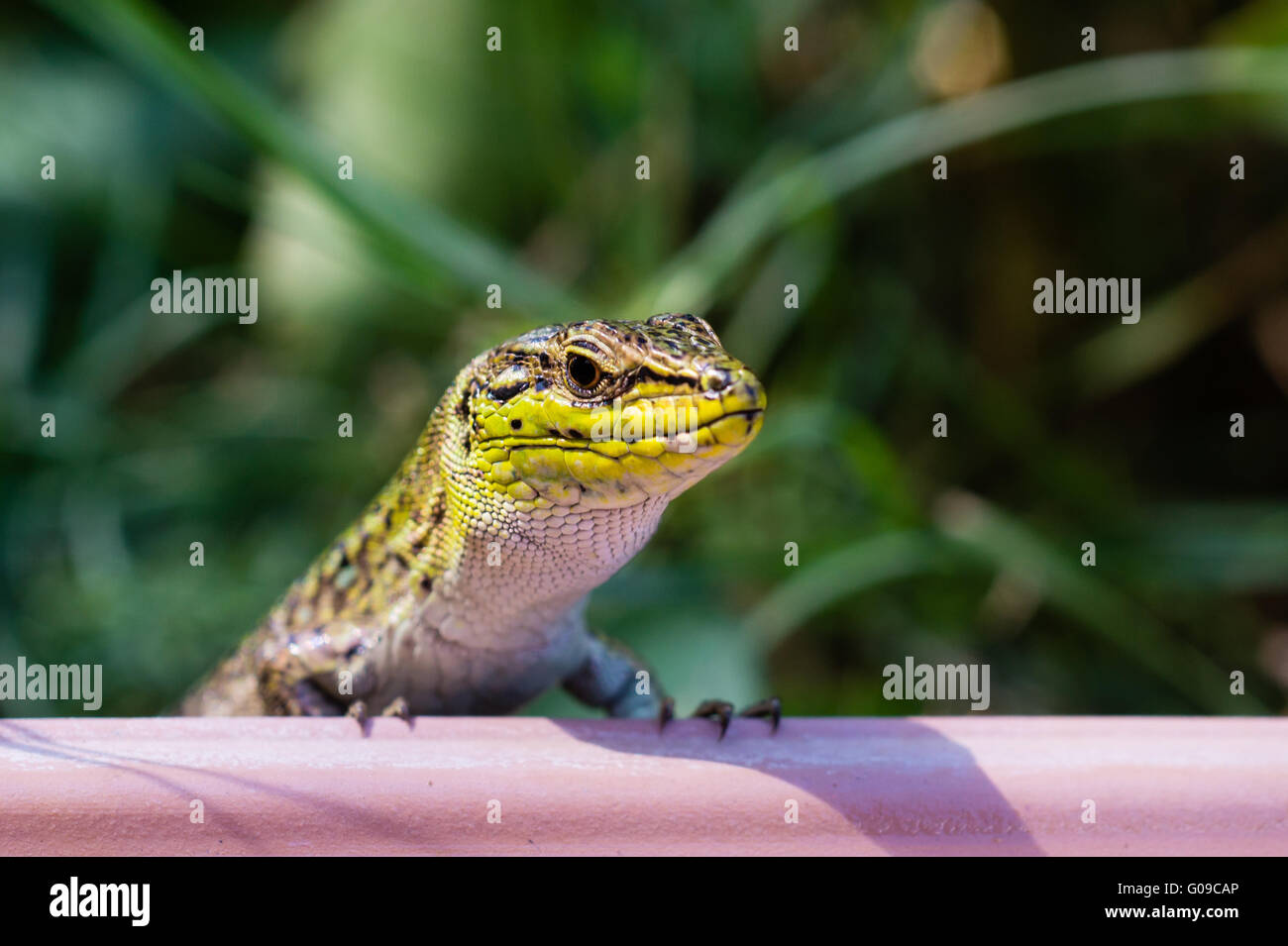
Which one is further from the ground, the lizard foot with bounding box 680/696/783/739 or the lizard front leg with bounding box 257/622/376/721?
the lizard front leg with bounding box 257/622/376/721

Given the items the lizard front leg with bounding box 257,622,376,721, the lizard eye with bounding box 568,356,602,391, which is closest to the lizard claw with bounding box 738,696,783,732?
the lizard eye with bounding box 568,356,602,391

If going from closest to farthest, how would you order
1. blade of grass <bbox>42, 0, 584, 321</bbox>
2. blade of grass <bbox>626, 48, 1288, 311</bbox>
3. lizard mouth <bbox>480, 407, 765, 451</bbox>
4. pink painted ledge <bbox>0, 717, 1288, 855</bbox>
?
pink painted ledge <bbox>0, 717, 1288, 855</bbox> → lizard mouth <bbox>480, 407, 765, 451</bbox> → blade of grass <bbox>42, 0, 584, 321</bbox> → blade of grass <bbox>626, 48, 1288, 311</bbox>

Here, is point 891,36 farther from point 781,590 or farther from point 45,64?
point 45,64

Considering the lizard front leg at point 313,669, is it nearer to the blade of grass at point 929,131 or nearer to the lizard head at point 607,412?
the lizard head at point 607,412

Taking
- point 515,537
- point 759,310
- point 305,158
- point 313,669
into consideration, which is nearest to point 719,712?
point 515,537

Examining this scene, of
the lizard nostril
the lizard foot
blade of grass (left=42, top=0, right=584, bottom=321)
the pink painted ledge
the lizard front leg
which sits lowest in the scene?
the pink painted ledge

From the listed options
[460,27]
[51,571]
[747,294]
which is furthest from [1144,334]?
[51,571]

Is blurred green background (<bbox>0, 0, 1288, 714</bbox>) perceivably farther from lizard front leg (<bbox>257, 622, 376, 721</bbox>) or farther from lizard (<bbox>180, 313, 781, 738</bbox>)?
lizard front leg (<bbox>257, 622, 376, 721</bbox>)
